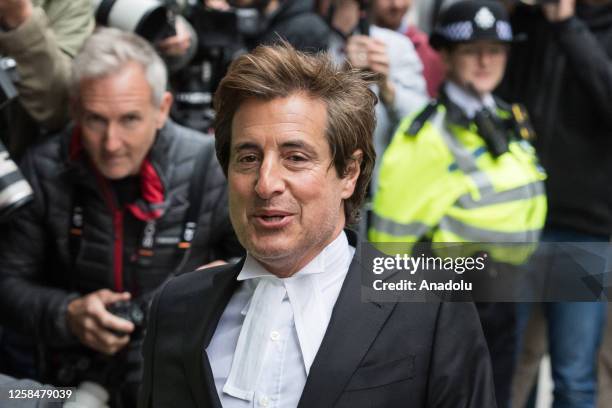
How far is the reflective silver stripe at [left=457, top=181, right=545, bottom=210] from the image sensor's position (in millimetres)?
3195

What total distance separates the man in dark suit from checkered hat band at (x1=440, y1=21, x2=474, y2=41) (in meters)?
1.50

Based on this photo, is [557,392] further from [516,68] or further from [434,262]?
[434,262]

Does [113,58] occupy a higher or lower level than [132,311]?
higher

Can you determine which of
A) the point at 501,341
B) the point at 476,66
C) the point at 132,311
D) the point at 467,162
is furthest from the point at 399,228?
the point at 132,311

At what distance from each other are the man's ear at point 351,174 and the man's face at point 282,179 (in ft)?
0.23

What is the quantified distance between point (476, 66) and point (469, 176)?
0.46m

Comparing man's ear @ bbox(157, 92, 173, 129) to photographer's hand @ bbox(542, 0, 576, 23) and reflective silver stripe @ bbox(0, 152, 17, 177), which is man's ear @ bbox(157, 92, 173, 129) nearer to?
reflective silver stripe @ bbox(0, 152, 17, 177)

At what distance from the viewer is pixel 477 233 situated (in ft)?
10.4

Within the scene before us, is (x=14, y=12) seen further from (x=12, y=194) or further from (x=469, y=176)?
(x=469, y=176)

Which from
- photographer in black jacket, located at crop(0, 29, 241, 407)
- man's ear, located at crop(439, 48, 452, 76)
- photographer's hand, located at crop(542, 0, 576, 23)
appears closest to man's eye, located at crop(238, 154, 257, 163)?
photographer in black jacket, located at crop(0, 29, 241, 407)

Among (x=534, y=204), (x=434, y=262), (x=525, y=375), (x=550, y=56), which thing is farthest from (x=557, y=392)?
(x=434, y=262)

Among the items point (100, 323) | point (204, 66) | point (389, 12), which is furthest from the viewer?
point (389, 12)

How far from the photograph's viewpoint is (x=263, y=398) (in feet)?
6.03

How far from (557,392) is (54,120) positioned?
2063 mm
